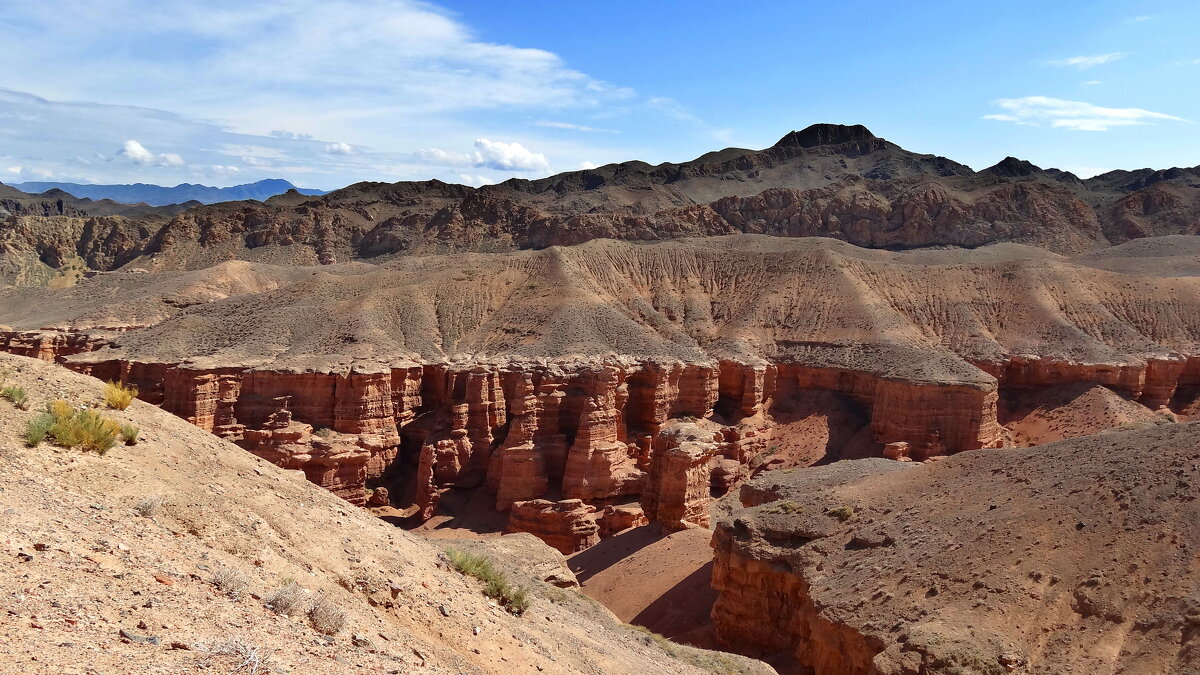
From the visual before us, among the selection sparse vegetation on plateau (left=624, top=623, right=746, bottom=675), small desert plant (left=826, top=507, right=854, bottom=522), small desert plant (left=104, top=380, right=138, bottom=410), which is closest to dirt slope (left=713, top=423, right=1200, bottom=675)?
small desert plant (left=826, top=507, right=854, bottom=522)

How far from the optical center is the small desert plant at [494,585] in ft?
41.3

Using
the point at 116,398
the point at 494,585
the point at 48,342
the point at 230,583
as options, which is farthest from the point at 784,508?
the point at 48,342

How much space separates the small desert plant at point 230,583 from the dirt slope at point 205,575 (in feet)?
0.24

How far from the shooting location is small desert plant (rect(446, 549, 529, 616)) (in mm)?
12595

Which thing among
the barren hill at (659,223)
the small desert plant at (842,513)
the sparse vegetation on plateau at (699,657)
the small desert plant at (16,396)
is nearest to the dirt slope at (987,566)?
the small desert plant at (842,513)

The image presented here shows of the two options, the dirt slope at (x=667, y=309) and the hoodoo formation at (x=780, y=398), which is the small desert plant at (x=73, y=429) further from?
the dirt slope at (x=667, y=309)

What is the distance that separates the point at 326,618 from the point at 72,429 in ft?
15.1

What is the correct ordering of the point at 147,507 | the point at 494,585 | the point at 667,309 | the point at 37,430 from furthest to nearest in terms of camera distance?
the point at 667,309, the point at 494,585, the point at 37,430, the point at 147,507

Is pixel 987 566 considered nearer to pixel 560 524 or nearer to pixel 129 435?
pixel 129 435

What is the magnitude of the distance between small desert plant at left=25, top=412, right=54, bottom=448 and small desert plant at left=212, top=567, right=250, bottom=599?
341 centimetres

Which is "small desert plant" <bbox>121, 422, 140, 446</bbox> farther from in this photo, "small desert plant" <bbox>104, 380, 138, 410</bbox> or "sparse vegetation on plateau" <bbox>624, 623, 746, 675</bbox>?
"sparse vegetation on plateau" <bbox>624, 623, 746, 675</bbox>

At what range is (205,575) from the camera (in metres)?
7.75

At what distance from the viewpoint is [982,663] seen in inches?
545

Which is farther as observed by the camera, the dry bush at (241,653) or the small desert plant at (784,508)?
the small desert plant at (784,508)
